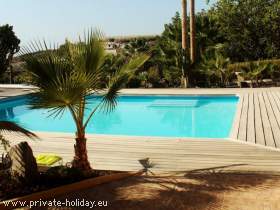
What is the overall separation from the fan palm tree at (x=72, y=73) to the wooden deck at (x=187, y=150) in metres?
1.56

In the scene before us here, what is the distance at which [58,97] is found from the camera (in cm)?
412

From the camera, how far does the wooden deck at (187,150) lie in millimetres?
5594

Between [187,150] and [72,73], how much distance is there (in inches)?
112

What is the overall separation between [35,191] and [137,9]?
953 inches

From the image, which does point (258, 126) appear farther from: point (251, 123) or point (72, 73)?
point (72, 73)

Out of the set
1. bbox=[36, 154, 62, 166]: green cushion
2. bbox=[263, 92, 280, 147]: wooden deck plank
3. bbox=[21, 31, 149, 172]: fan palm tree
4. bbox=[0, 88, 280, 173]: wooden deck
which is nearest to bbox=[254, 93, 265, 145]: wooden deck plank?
bbox=[0, 88, 280, 173]: wooden deck

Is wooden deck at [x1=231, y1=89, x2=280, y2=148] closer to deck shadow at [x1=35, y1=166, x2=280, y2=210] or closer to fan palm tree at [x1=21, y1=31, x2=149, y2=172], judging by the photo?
deck shadow at [x1=35, y1=166, x2=280, y2=210]

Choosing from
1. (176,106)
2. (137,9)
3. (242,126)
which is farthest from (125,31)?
(242,126)

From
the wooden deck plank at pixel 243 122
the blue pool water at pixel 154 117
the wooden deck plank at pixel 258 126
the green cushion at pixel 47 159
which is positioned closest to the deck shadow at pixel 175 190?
the green cushion at pixel 47 159

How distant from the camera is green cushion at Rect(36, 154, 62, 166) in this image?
19.0 feet

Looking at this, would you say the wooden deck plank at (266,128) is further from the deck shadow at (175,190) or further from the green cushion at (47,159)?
the green cushion at (47,159)

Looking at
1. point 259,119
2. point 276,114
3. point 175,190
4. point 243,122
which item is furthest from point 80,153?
point 276,114

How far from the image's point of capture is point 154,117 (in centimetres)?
1268

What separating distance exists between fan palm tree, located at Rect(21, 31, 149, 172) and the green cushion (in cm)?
142
